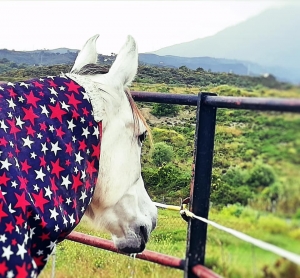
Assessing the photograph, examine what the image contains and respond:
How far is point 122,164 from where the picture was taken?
2.16 m

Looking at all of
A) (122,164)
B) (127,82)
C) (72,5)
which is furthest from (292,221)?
(72,5)

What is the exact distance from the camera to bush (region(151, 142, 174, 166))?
271cm

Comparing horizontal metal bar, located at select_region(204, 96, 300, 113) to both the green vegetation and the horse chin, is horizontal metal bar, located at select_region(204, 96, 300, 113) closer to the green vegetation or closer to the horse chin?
the green vegetation

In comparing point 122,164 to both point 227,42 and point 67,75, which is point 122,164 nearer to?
point 67,75

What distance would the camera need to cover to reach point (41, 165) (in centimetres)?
179

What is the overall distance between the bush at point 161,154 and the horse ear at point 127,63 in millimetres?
553

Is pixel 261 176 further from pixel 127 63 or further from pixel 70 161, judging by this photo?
pixel 127 63

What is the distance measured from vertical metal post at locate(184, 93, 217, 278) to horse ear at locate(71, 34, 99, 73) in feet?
1.88

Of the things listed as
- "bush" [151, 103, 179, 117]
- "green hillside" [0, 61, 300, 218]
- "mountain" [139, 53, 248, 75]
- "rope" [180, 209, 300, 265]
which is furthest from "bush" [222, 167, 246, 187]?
"bush" [151, 103, 179, 117]

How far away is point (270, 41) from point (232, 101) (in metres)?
0.28

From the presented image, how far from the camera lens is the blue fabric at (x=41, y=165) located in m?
1.62

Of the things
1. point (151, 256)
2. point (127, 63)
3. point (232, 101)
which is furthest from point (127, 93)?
point (151, 256)

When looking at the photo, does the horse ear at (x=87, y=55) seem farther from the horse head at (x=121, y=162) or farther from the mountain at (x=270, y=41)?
the mountain at (x=270, y=41)

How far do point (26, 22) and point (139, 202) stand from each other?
3201 millimetres
